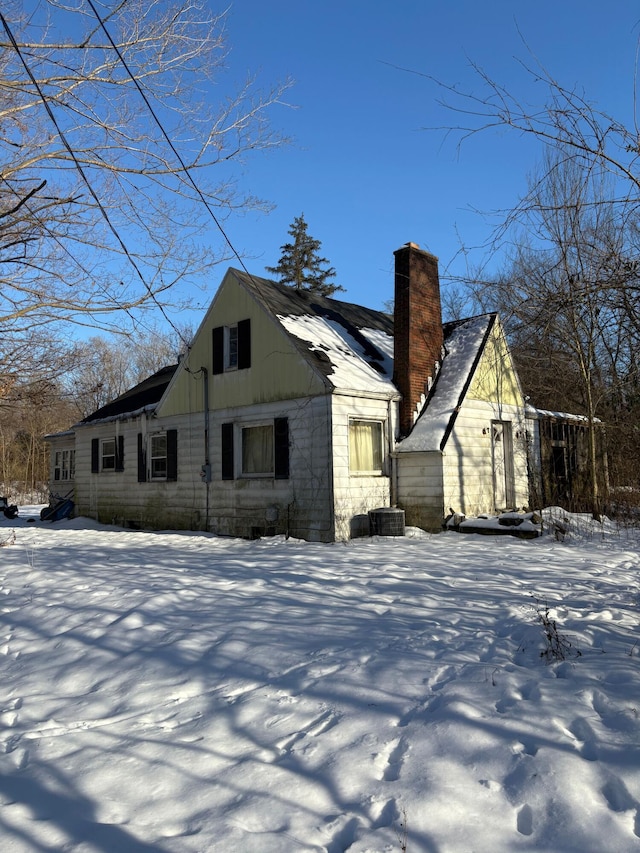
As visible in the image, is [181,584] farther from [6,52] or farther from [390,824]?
[6,52]

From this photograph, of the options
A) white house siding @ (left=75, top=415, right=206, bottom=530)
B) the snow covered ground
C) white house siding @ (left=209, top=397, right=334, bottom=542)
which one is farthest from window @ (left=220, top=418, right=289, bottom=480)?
the snow covered ground

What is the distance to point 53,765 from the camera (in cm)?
356

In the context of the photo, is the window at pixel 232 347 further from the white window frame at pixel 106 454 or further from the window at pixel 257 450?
the white window frame at pixel 106 454

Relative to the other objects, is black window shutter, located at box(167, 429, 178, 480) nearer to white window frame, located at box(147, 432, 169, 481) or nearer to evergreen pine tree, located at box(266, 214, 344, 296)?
white window frame, located at box(147, 432, 169, 481)

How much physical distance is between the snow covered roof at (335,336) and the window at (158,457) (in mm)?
5198

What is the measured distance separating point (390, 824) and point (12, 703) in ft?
10.1

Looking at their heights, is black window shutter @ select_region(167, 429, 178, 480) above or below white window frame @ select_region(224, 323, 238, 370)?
below

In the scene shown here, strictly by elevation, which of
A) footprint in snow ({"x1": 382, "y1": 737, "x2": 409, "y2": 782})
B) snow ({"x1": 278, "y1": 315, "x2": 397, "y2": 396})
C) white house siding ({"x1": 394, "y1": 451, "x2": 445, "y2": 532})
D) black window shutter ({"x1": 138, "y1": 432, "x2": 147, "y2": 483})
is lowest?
footprint in snow ({"x1": 382, "y1": 737, "x2": 409, "y2": 782})

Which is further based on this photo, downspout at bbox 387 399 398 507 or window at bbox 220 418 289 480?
downspout at bbox 387 399 398 507

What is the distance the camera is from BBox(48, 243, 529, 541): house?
1377cm

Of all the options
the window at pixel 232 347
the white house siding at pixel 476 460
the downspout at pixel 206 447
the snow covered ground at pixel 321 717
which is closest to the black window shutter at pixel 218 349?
the window at pixel 232 347

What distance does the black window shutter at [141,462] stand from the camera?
1847cm

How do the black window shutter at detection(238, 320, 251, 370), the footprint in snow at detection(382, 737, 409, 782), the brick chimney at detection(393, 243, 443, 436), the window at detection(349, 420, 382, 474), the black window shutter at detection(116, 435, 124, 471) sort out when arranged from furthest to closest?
the black window shutter at detection(116, 435, 124, 471), the black window shutter at detection(238, 320, 251, 370), the brick chimney at detection(393, 243, 443, 436), the window at detection(349, 420, 382, 474), the footprint in snow at detection(382, 737, 409, 782)

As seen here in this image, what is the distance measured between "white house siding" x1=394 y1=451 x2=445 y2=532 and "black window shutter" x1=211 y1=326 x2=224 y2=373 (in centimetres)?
520
